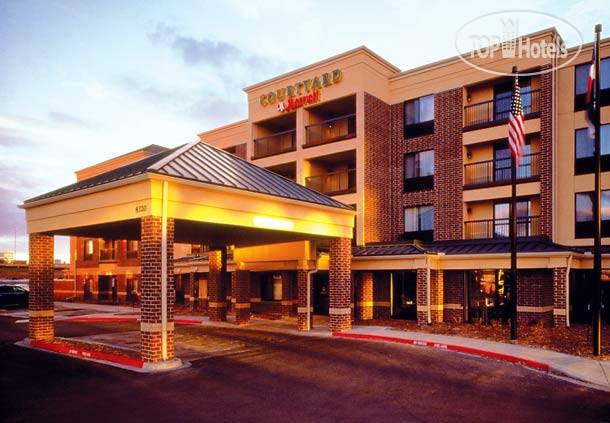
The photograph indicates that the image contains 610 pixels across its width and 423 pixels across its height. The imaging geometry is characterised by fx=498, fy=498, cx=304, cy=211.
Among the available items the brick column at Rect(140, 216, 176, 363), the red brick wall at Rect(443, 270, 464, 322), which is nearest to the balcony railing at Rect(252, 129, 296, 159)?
the red brick wall at Rect(443, 270, 464, 322)

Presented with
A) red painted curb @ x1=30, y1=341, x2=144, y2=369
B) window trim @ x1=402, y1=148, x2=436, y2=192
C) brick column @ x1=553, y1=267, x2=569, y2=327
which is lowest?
red painted curb @ x1=30, y1=341, x2=144, y2=369

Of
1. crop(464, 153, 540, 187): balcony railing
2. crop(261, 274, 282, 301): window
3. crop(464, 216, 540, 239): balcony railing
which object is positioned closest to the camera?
crop(464, 216, 540, 239): balcony railing

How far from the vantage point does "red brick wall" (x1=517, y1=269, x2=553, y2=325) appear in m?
22.0

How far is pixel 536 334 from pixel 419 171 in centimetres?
1288

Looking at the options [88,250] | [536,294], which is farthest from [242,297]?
[88,250]

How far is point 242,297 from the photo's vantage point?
24.3 meters

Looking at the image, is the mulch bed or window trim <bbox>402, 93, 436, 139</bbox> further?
window trim <bbox>402, 93, 436, 139</bbox>

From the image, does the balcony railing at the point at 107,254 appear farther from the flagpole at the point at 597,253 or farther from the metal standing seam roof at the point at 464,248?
the flagpole at the point at 597,253

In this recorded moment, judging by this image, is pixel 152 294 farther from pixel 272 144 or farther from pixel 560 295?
pixel 272 144

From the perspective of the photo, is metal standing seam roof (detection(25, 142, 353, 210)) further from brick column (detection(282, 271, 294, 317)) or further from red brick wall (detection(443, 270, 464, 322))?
brick column (detection(282, 271, 294, 317))

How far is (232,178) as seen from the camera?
15734mm

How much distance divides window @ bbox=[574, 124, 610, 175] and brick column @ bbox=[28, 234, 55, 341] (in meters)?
23.6

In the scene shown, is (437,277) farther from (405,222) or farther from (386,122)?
(386,122)

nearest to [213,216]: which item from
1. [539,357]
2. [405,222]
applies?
[539,357]
